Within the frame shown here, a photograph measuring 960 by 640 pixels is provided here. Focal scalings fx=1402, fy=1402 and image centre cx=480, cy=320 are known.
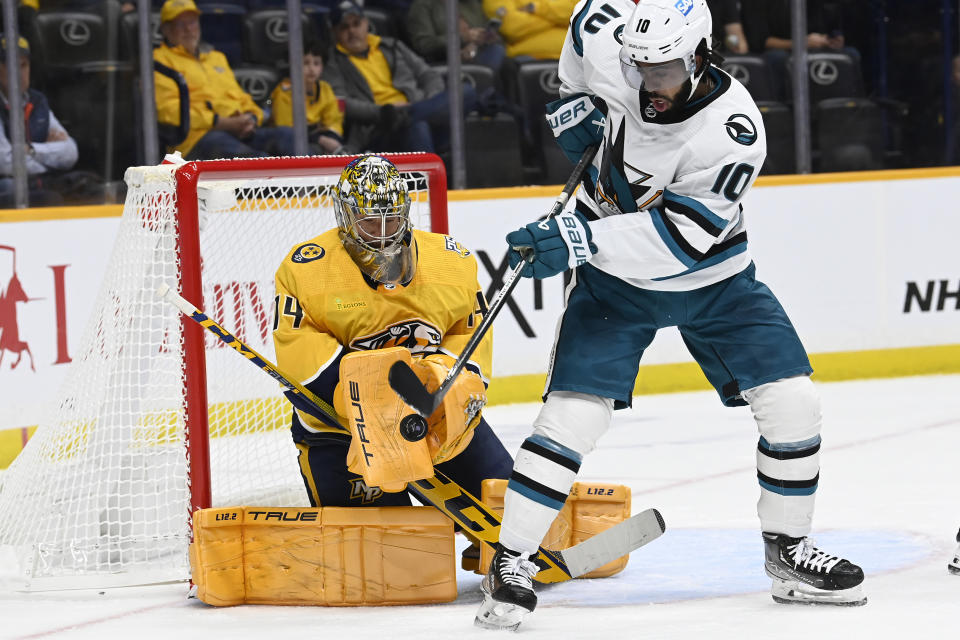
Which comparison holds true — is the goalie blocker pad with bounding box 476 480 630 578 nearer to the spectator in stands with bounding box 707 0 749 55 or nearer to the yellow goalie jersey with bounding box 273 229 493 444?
the yellow goalie jersey with bounding box 273 229 493 444

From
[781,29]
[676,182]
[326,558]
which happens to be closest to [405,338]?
[326,558]

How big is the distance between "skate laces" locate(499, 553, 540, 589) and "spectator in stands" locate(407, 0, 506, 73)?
3076 millimetres

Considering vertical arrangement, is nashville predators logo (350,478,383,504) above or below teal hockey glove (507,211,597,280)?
below

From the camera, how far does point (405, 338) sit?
9.34 ft

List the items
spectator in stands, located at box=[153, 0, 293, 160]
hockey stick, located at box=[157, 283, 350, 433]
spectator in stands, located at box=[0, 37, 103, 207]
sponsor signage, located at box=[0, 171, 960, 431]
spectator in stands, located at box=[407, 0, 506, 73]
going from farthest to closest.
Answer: spectator in stands, located at box=[407, 0, 506, 73] < sponsor signage, located at box=[0, 171, 960, 431] < spectator in stands, located at box=[153, 0, 293, 160] < spectator in stands, located at box=[0, 37, 103, 207] < hockey stick, located at box=[157, 283, 350, 433]

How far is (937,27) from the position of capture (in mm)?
5746

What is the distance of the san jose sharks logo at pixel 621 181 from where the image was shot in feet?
8.29

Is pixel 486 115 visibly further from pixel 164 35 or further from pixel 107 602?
pixel 107 602

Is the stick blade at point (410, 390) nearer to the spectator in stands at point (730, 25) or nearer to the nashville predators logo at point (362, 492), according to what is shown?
the nashville predators logo at point (362, 492)

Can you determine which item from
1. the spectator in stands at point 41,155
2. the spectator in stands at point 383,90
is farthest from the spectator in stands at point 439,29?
the spectator in stands at point 41,155

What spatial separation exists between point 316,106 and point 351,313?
249 cm

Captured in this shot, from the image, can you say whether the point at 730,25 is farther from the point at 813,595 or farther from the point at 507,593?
the point at 507,593

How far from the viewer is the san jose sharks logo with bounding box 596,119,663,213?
99.4 inches

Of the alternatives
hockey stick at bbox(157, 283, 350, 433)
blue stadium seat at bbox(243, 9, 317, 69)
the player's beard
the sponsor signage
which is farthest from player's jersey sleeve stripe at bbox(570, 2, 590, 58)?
blue stadium seat at bbox(243, 9, 317, 69)
